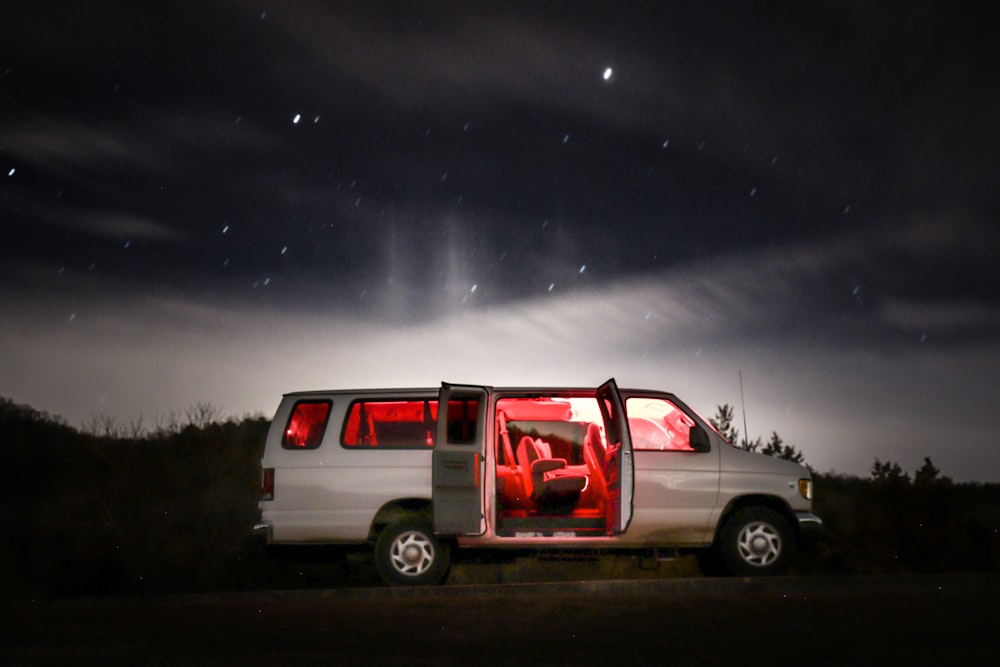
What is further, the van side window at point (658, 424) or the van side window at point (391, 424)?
the van side window at point (658, 424)

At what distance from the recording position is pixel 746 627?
7.14 metres

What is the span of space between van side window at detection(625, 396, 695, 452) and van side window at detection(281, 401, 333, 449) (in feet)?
10.3

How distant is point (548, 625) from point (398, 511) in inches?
116

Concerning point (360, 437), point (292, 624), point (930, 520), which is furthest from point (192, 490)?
point (292, 624)

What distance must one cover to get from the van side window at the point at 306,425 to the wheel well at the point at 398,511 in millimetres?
963

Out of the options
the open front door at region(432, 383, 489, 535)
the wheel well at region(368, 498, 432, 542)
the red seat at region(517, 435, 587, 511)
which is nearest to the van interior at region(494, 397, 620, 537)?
the red seat at region(517, 435, 587, 511)

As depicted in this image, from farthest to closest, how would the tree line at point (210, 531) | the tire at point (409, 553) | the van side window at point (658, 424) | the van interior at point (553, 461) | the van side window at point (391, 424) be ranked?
the tree line at point (210, 531) → the van interior at point (553, 461) → the van side window at point (658, 424) → the van side window at point (391, 424) → the tire at point (409, 553)

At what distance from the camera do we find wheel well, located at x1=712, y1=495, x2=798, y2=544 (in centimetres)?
1018

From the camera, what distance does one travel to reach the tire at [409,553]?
32.6 ft

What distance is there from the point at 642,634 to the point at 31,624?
505cm

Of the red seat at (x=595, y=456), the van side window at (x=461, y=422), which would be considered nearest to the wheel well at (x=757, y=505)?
the red seat at (x=595, y=456)

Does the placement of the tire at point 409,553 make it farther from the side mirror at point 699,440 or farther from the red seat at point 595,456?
the side mirror at point 699,440

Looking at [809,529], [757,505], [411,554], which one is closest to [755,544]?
[757,505]

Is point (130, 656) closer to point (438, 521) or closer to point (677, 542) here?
point (438, 521)
